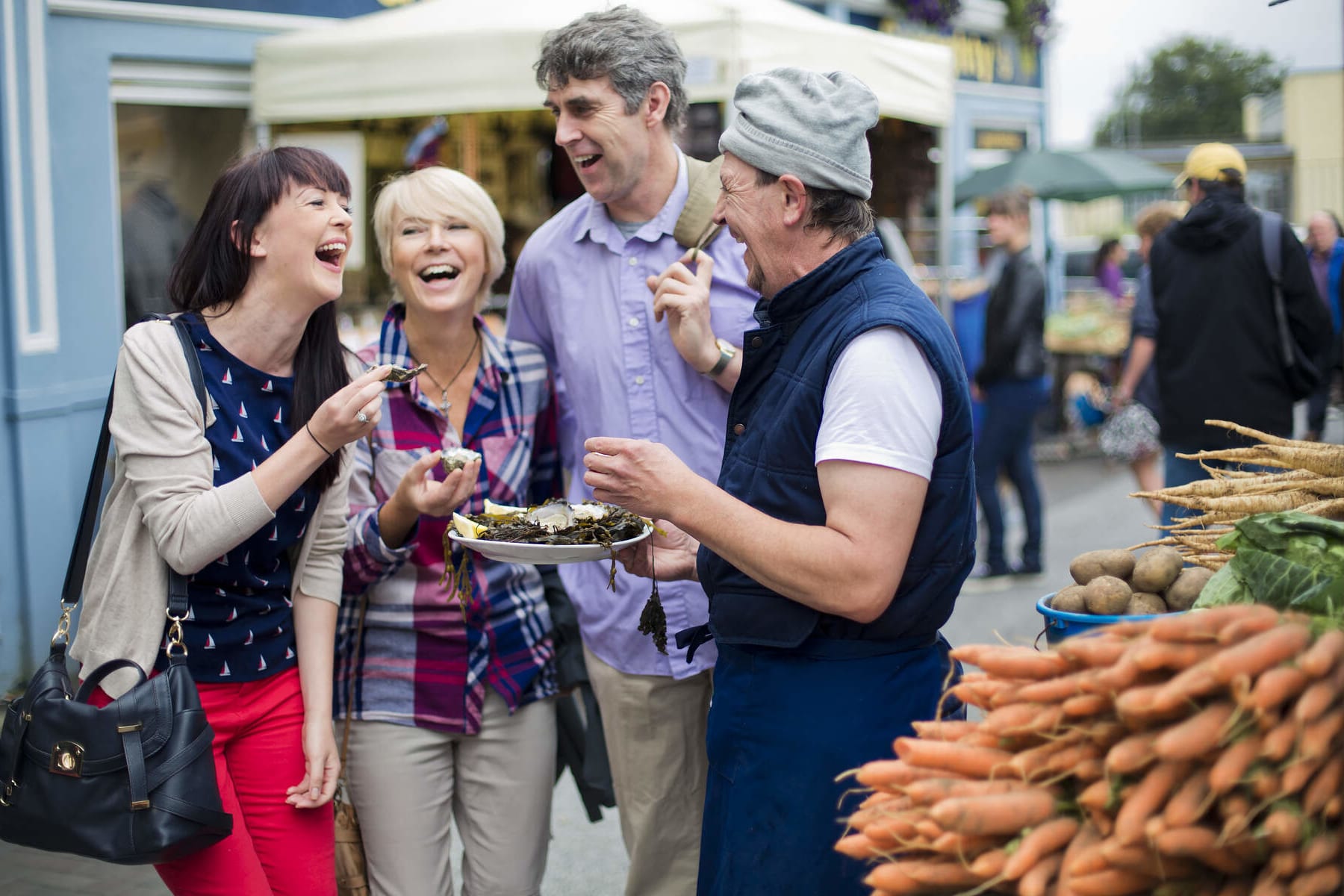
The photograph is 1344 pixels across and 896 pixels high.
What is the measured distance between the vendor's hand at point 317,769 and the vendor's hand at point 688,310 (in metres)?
1.13

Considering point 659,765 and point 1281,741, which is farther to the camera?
point 659,765

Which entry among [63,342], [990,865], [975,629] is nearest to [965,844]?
[990,865]

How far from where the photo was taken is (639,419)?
3.09m

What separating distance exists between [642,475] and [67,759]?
117 cm

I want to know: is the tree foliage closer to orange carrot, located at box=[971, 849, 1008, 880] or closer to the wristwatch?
the wristwatch

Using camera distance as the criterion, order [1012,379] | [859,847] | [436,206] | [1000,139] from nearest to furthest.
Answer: [859,847] → [436,206] → [1012,379] → [1000,139]

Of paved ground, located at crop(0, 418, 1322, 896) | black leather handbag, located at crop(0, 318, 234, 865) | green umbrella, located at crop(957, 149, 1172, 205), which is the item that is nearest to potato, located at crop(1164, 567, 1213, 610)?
paved ground, located at crop(0, 418, 1322, 896)

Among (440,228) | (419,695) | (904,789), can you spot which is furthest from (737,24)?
(904,789)

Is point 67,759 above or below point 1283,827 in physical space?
below

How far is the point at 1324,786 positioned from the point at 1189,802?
15 centimetres

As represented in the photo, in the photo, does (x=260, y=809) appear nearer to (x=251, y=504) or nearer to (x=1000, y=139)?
(x=251, y=504)

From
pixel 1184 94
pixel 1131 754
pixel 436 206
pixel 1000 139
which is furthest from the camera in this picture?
pixel 1184 94

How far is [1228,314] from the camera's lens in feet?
18.9

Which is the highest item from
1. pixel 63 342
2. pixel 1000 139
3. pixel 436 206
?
pixel 1000 139
